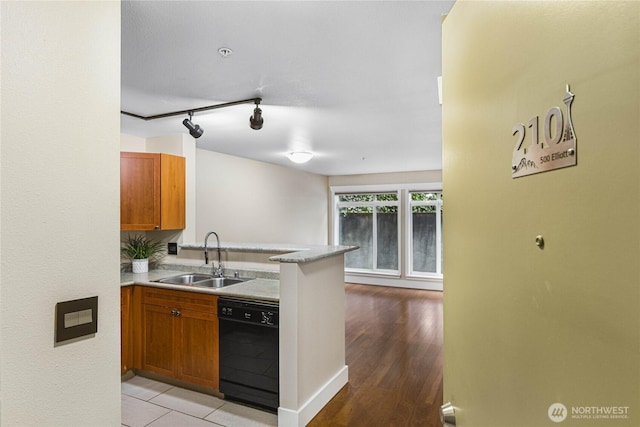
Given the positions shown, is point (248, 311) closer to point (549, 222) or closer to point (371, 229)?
point (549, 222)

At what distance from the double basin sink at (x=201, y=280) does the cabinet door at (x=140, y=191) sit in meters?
0.60

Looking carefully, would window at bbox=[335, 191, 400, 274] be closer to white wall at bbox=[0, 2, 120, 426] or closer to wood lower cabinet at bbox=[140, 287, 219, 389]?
wood lower cabinet at bbox=[140, 287, 219, 389]

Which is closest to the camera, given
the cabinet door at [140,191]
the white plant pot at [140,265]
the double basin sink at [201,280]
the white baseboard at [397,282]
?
the double basin sink at [201,280]

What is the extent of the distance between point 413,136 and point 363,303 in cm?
316

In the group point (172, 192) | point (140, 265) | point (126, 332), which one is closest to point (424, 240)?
point (172, 192)

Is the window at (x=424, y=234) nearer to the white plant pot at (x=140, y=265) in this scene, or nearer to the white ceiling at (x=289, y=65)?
the white ceiling at (x=289, y=65)

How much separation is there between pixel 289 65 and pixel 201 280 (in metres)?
2.28

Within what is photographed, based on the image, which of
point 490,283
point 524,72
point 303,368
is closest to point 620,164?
point 524,72

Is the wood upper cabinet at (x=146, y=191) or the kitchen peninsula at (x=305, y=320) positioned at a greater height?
the wood upper cabinet at (x=146, y=191)

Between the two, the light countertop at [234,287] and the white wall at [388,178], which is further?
the white wall at [388,178]

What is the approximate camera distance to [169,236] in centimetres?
400

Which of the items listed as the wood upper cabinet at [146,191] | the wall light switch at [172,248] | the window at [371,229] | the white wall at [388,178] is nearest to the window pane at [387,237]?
the window at [371,229]

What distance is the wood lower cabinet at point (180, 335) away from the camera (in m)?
2.80

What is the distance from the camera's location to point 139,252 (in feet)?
12.2
